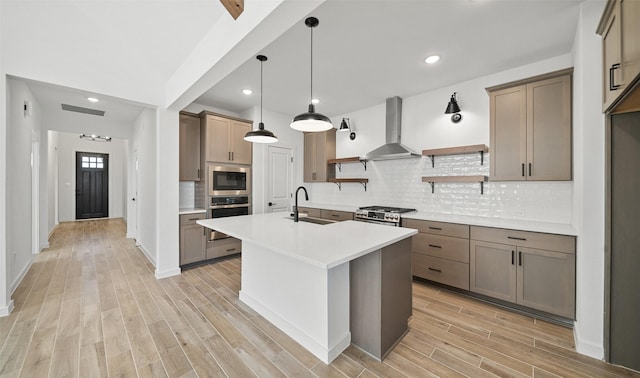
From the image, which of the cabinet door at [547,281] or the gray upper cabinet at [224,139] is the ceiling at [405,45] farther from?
the cabinet door at [547,281]

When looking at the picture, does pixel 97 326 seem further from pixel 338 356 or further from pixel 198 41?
pixel 198 41

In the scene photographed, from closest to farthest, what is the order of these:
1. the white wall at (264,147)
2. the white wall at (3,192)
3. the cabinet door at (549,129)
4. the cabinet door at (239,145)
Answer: the white wall at (3,192) → the cabinet door at (549,129) → the cabinet door at (239,145) → the white wall at (264,147)

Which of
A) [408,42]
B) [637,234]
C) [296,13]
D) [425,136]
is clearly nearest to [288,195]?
[425,136]

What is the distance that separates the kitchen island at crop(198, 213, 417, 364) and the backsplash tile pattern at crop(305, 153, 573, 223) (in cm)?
175

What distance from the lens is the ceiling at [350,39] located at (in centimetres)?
206

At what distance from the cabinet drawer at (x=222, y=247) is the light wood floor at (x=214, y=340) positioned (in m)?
0.84

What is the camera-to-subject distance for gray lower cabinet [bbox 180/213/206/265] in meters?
3.74

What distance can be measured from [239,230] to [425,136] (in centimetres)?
311

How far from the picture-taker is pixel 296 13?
62.2 inches

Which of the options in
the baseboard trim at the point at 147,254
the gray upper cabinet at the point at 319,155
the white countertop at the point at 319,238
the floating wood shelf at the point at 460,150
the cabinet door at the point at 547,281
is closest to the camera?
the white countertop at the point at 319,238

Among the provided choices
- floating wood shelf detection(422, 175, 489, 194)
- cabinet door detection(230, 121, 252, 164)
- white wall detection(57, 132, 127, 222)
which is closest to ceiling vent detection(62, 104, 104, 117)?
cabinet door detection(230, 121, 252, 164)

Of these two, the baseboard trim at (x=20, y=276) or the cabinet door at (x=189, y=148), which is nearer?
the baseboard trim at (x=20, y=276)

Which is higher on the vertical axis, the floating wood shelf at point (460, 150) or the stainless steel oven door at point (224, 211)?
the floating wood shelf at point (460, 150)

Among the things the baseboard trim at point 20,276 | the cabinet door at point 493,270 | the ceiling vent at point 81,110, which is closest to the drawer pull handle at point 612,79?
the cabinet door at point 493,270
